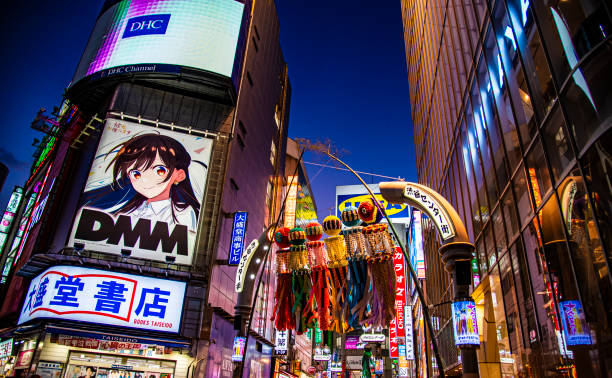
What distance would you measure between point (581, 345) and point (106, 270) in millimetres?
20280

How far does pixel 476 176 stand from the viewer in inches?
609

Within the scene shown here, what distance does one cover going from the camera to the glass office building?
7141 millimetres

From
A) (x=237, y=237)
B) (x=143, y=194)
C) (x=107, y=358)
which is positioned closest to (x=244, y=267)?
(x=107, y=358)

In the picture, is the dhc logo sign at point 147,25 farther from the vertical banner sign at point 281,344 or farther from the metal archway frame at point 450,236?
the vertical banner sign at point 281,344

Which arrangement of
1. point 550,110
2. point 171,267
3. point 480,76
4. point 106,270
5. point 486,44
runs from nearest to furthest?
1. point 550,110
2. point 486,44
3. point 480,76
4. point 106,270
5. point 171,267

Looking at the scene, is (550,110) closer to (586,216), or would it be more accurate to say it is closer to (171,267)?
(586,216)

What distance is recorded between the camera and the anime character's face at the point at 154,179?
2269 centimetres

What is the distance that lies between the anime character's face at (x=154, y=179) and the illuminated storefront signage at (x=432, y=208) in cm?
1872

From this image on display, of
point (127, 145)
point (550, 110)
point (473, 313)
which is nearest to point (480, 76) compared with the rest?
point (550, 110)

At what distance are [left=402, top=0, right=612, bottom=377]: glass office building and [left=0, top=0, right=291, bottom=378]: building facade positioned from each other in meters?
14.5

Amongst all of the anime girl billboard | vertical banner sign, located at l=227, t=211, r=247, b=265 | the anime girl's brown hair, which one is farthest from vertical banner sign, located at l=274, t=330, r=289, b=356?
the anime girl's brown hair

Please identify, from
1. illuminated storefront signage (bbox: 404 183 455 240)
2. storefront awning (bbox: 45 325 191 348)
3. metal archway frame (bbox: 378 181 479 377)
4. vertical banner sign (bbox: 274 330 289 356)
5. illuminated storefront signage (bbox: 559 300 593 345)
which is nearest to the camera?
metal archway frame (bbox: 378 181 479 377)

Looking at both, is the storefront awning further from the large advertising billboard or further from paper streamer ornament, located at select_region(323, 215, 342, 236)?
the large advertising billboard

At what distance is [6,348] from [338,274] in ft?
74.4
